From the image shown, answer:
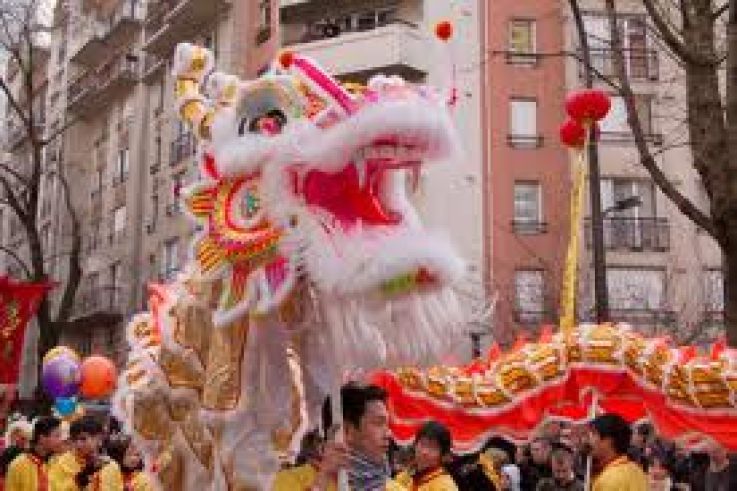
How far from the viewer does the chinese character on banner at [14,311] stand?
24.6ft

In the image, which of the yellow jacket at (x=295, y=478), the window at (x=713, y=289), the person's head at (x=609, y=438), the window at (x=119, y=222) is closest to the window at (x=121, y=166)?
the window at (x=119, y=222)

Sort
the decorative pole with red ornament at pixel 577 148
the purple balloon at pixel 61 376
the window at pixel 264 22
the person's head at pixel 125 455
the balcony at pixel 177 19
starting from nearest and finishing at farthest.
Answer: the decorative pole with red ornament at pixel 577 148
the person's head at pixel 125 455
the purple balloon at pixel 61 376
the window at pixel 264 22
the balcony at pixel 177 19

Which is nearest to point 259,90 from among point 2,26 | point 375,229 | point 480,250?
point 375,229

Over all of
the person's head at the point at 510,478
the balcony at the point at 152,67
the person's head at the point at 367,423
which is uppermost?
the balcony at the point at 152,67

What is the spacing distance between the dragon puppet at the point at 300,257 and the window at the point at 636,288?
59.4 ft

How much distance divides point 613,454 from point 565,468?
1.87 m

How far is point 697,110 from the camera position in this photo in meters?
7.13

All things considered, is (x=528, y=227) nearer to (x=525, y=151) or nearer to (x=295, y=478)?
(x=525, y=151)

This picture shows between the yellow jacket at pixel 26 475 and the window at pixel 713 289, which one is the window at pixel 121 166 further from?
the yellow jacket at pixel 26 475

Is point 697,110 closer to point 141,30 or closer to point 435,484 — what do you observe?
point 435,484

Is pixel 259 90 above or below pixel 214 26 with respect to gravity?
below

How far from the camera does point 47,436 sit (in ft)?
23.6

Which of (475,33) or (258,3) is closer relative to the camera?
(475,33)

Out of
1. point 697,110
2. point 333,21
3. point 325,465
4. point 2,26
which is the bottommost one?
point 325,465
